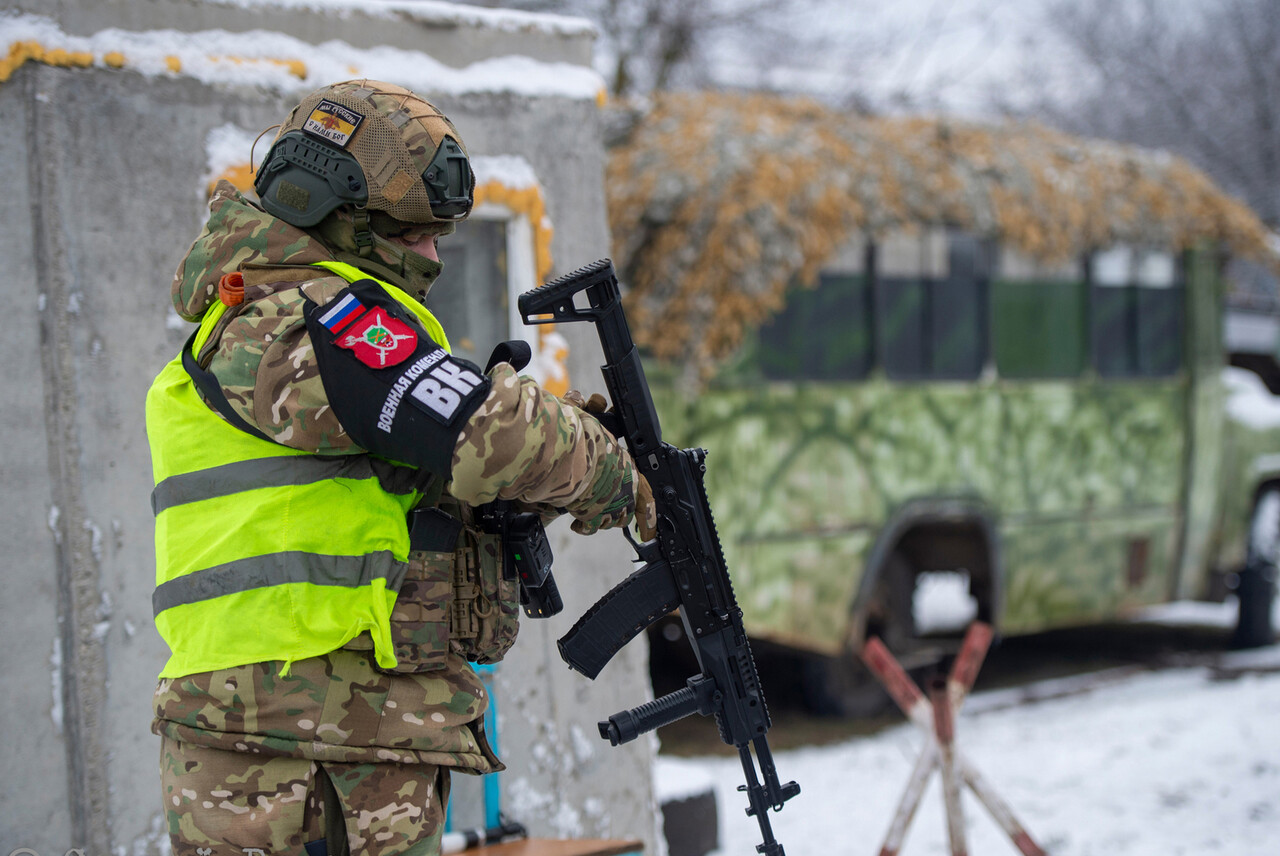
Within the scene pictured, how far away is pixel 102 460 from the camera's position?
271 cm

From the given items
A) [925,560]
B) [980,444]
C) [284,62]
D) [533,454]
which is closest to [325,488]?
[533,454]

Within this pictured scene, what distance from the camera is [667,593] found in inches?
84.7

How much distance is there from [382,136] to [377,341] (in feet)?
1.23

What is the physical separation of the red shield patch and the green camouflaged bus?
3494 millimetres

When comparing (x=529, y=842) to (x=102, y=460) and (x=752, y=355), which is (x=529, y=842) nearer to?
(x=102, y=460)

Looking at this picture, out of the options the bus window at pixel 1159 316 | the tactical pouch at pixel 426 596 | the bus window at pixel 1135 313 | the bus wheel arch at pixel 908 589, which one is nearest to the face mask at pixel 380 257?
the tactical pouch at pixel 426 596

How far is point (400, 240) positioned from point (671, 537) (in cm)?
73

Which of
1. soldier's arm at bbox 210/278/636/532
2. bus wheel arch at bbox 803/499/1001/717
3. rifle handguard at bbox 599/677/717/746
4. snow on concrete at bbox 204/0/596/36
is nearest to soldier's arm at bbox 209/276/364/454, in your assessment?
soldier's arm at bbox 210/278/636/532

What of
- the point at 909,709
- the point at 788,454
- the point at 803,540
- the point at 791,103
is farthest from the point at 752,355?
the point at 909,709

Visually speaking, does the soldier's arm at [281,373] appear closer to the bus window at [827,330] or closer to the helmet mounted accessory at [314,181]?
the helmet mounted accessory at [314,181]

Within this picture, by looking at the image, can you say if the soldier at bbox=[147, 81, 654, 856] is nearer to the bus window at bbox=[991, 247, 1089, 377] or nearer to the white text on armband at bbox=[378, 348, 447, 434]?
the white text on armband at bbox=[378, 348, 447, 434]

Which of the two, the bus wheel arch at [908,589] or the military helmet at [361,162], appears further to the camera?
the bus wheel arch at [908,589]

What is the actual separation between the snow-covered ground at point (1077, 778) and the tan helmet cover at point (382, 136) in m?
2.54

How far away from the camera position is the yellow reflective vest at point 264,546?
1652 millimetres
